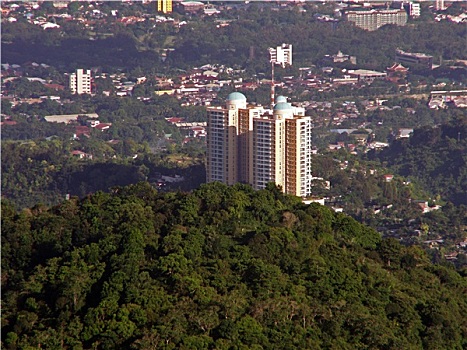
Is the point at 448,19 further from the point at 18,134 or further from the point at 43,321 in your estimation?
the point at 43,321

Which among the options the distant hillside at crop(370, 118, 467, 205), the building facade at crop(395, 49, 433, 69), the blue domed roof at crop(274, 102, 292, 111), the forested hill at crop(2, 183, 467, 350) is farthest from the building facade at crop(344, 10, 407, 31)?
the forested hill at crop(2, 183, 467, 350)

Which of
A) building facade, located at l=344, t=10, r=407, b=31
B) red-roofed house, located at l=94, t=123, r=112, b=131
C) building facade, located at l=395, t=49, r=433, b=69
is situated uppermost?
building facade, located at l=344, t=10, r=407, b=31

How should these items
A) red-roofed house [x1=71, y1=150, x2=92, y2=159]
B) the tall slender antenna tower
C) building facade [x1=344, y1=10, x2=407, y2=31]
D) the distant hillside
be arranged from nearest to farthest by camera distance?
the distant hillside
red-roofed house [x1=71, y1=150, x2=92, y2=159]
the tall slender antenna tower
building facade [x1=344, y1=10, x2=407, y2=31]

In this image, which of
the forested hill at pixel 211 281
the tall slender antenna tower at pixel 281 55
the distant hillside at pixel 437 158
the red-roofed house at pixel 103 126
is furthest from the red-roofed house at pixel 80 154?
the tall slender antenna tower at pixel 281 55

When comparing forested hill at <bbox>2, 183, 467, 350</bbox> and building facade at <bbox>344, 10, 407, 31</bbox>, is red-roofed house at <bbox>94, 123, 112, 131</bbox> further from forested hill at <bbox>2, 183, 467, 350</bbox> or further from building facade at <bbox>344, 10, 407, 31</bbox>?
forested hill at <bbox>2, 183, 467, 350</bbox>

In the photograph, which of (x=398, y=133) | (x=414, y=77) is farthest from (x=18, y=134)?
(x=414, y=77)

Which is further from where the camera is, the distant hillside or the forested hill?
the distant hillside

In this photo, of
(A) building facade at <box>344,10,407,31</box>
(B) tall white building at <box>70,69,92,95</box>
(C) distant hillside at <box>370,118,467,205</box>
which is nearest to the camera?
(C) distant hillside at <box>370,118,467,205</box>
